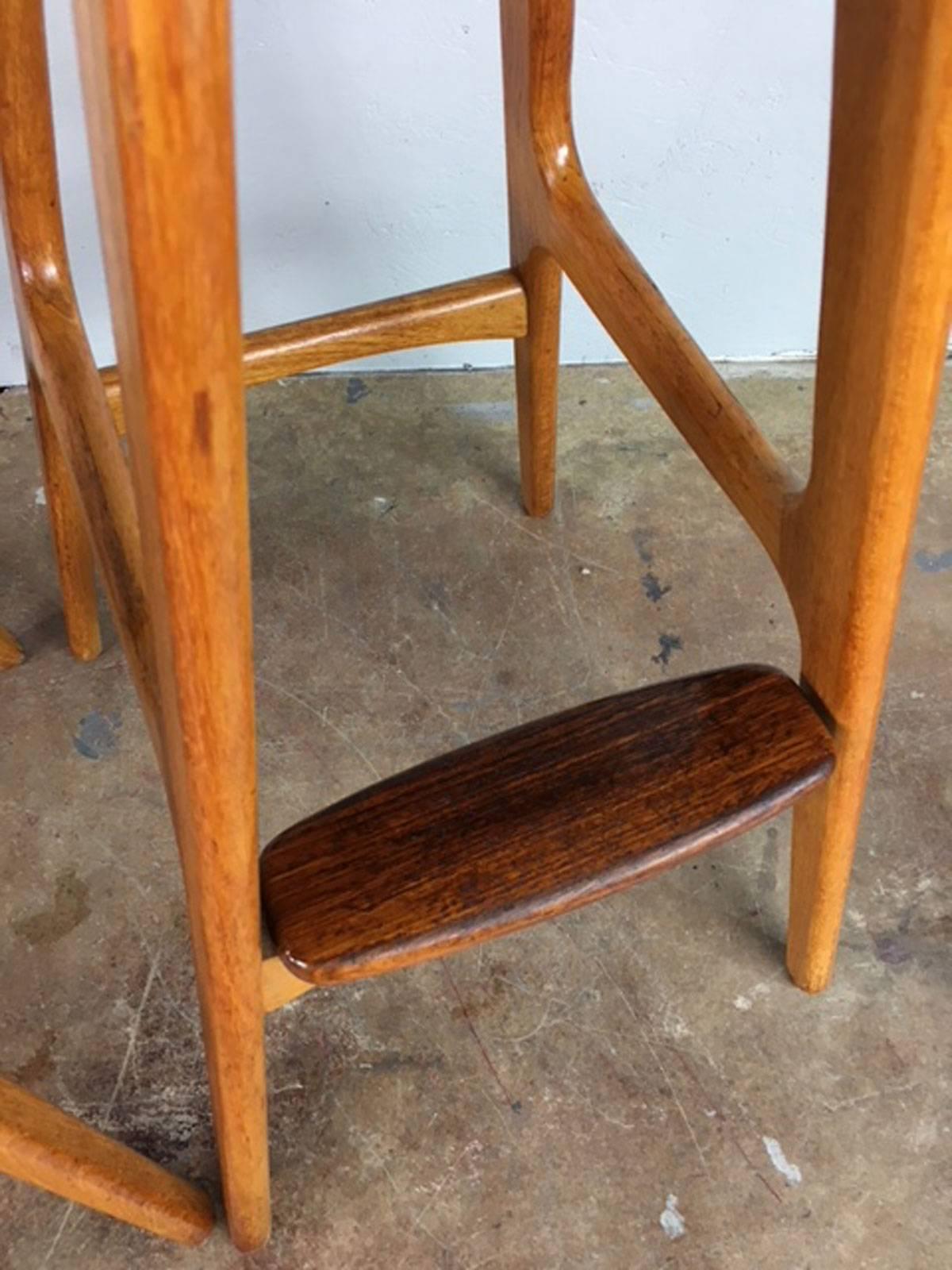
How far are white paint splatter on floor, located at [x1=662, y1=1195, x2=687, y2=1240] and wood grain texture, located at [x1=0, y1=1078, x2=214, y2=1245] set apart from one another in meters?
0.26

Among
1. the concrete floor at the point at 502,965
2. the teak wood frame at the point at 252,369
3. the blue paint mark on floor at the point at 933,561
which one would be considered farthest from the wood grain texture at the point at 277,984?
the blue paint mark on floor at the point at 933,561

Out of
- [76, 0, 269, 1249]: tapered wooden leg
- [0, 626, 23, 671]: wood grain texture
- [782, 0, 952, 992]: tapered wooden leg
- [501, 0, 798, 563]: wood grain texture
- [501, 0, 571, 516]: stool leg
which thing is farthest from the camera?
[0, 626, 23, 671]: wood grain texture

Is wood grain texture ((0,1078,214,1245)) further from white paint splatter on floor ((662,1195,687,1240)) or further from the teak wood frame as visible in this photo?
white paint splatter on floor ((662,1195,687,1240))

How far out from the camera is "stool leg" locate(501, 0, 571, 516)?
958mm

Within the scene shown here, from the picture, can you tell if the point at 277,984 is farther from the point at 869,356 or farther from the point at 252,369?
the point at 252,369

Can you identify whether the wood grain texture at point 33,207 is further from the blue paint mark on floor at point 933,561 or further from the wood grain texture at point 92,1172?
the blue paint mark on floor at point 933,561

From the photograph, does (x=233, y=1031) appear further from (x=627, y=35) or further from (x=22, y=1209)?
(x=627, y=35)

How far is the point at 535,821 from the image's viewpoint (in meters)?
0.66

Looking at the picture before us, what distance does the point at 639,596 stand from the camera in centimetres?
114

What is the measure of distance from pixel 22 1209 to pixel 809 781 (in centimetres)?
52

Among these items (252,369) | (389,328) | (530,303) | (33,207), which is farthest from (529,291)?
(33,207)

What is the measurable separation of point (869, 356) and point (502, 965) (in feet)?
1.61

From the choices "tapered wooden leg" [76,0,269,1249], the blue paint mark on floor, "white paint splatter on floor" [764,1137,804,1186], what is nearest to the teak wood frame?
"tapered wooden leg" [76,0,269,1249]

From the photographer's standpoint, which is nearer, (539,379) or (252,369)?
(252,369)
